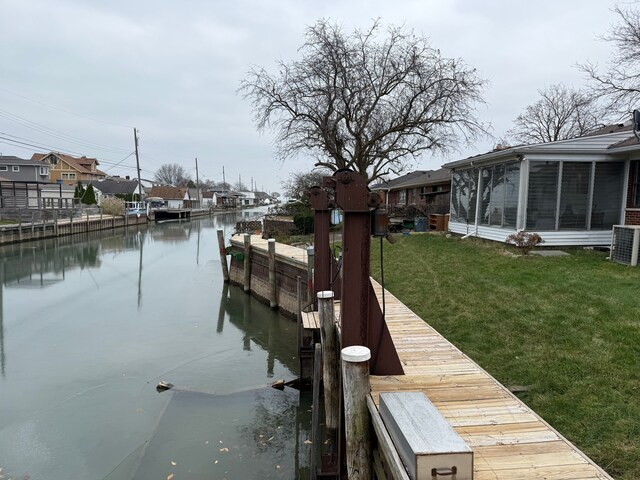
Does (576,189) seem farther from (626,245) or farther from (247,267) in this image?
(247,267)

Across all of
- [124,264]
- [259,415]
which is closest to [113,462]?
[259,415]

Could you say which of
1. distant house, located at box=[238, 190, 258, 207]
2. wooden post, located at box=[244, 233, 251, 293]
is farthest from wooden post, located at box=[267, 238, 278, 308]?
distant house, located at box=[238, 190, 258, 207]

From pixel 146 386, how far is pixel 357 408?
20.1ft

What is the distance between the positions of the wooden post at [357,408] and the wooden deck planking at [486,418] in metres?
0.32

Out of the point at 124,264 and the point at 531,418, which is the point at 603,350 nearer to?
the point at 531,418

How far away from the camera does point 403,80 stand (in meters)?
20.5

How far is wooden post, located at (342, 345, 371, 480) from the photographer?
117 inches

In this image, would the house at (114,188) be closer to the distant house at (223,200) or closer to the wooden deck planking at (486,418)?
the distant house at (223,200)

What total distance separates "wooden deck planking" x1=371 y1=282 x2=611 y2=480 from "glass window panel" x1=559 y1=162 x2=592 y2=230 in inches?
344

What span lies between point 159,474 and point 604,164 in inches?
493

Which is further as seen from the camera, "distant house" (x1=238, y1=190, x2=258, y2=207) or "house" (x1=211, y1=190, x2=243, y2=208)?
"distant house" (x1=238, y1=190, x2=258, y2=207)

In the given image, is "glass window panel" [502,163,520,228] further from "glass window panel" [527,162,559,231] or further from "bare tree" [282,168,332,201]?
"bare tree" [282,168,332,201]

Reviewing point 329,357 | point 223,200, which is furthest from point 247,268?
point 223,200

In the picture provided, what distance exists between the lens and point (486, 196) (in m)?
13.9
